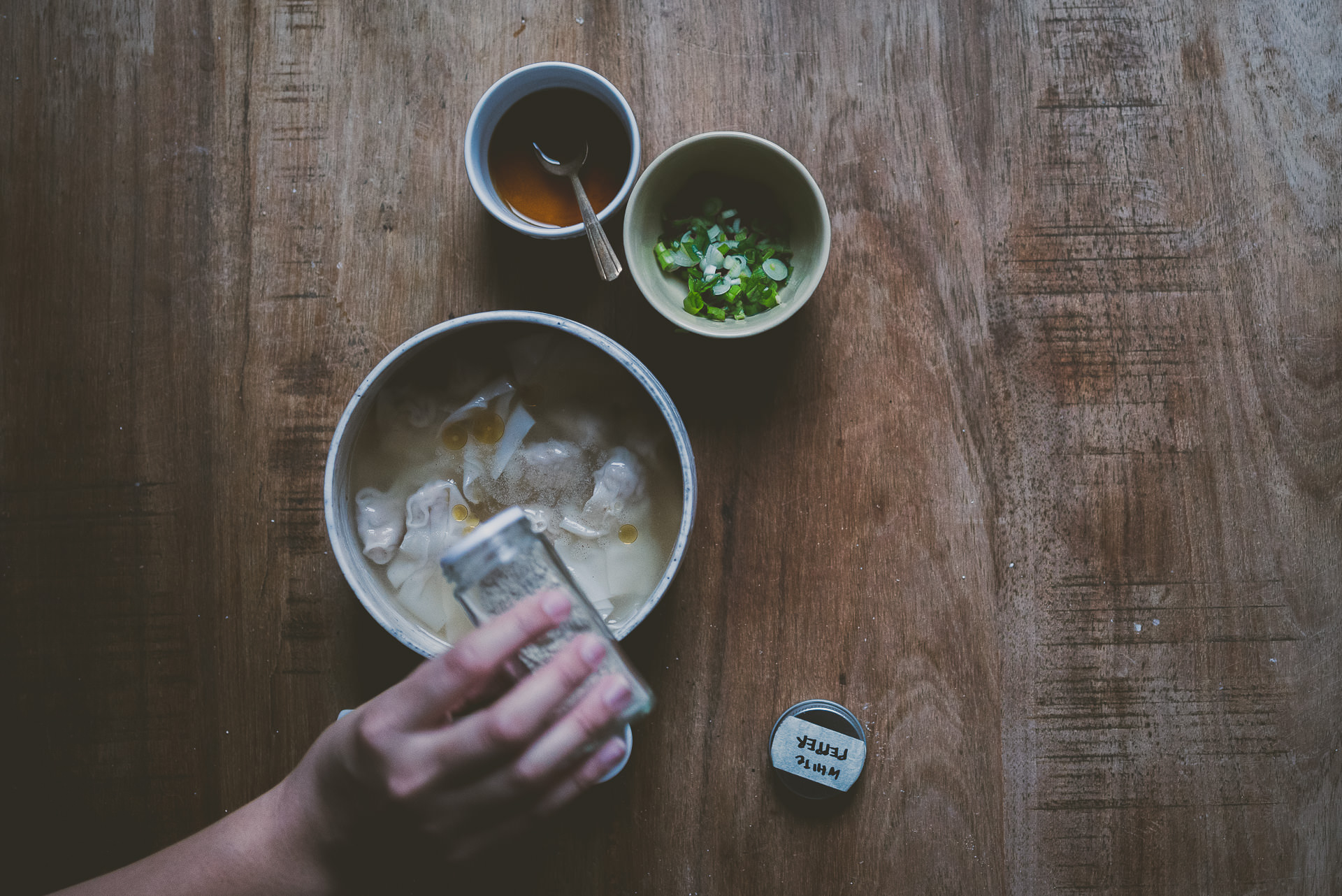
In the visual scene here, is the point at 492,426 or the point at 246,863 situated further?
the point at 492,426

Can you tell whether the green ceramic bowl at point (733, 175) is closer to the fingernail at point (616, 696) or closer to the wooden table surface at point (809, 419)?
the wooden table surface at point (809, 419)

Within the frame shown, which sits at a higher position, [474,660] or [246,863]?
[474,660]

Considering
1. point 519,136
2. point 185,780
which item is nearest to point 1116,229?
point 519,136

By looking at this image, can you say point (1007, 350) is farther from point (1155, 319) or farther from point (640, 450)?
point (640, 450)

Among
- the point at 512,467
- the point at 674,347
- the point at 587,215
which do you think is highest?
the point at 587,215

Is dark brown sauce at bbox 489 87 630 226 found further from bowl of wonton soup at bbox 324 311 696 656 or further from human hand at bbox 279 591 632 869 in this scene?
human hand at bbox 279 591 632 869

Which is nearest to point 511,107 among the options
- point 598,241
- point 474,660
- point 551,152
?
point 551,152

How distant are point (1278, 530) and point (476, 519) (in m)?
0.82

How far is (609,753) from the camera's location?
22.7 inches

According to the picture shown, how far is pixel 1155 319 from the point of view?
0.85 m

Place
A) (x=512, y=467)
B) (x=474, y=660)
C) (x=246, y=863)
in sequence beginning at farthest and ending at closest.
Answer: (x=512, y=467) < (x=246, y=863) < (x=474, y=660)

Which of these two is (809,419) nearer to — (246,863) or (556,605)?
(556,605)

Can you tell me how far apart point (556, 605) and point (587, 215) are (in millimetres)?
391

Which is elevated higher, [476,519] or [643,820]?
[476,519]
